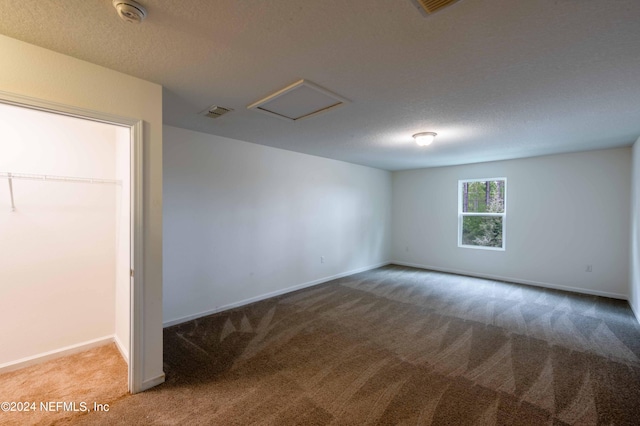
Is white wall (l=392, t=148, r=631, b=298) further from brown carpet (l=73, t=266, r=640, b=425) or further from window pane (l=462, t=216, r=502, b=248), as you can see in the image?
brown carpet (l=73, t=266, r=640, b=425)

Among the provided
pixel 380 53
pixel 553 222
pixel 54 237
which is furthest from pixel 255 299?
pixel 553 222

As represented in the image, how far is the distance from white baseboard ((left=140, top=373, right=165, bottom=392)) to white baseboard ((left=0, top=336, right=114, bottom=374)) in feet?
3.95

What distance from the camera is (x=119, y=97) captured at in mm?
2041

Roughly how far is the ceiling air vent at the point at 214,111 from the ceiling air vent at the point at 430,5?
2.03m

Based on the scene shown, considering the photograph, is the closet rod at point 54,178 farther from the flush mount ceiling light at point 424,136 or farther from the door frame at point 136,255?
the flush mount ceiling light at point 424,136


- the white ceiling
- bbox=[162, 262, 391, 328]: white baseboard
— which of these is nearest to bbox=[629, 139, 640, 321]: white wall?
the white ceiling

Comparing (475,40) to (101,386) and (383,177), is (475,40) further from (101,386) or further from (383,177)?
(383,177)

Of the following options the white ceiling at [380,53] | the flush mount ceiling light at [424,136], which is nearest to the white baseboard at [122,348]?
the white ceiling at [380,53]

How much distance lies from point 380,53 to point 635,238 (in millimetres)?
4659

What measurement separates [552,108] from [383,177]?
428 centimetres

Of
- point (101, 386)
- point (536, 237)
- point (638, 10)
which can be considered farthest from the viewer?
point (536, 237)

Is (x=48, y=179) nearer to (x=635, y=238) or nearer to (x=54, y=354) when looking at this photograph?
Answer: (x=54, y=354)

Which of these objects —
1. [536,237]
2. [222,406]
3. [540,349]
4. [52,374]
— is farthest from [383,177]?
[52,374]

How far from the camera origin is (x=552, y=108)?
8.68ft
